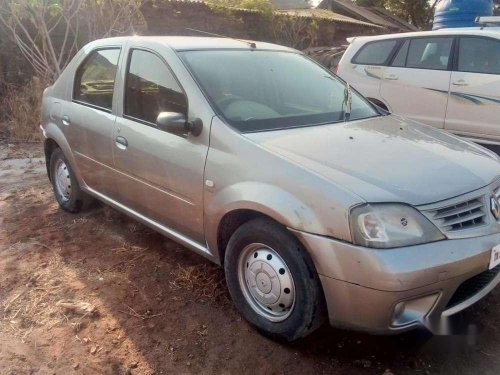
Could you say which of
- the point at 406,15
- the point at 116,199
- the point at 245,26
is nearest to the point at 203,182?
the point at 116,199

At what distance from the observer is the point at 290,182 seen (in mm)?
2529

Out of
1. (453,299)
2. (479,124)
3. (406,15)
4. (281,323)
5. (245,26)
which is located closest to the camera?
(453,299)

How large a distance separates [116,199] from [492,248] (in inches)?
106

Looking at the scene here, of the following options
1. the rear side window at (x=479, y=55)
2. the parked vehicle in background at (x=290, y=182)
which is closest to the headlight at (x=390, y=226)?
the parked vehicle in background at (x=290, y=182)

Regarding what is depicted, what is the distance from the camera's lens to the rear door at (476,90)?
5863 millimetres

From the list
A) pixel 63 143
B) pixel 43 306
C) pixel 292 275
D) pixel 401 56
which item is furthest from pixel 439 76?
pixel 43 306

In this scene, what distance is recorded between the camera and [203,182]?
2.96 meters

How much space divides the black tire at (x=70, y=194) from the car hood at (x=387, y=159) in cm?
234

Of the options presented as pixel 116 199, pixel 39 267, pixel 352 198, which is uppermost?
pixel 352 198

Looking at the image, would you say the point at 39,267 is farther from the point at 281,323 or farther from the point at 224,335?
the point at 281,323

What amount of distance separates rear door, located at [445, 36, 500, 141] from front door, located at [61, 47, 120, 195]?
166 inches

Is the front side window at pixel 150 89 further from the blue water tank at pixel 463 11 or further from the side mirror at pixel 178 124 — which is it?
the blue water tank at pixel 463 11

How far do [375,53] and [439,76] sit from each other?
1035mm

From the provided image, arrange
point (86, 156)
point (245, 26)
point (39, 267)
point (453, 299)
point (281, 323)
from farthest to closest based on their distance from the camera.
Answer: point (245, 26), point (86, 156), point (39, 267), point (281, 323), point (453, 299)
